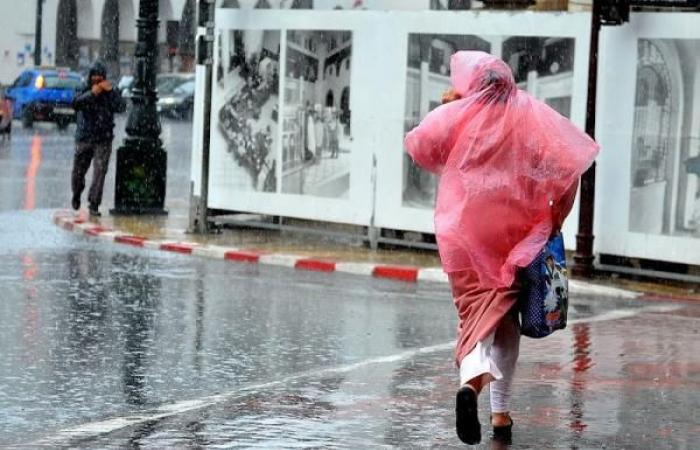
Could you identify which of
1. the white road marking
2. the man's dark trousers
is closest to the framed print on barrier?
the man's dark trousers

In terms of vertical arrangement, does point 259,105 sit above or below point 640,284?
above

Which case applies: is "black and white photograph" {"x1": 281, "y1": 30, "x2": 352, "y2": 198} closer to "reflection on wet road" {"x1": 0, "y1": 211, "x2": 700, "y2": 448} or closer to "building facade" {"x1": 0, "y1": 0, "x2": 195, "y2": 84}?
"reflection on wet road" {"x1": 0, "y1": 211, "x2": 700, "y2": 448}

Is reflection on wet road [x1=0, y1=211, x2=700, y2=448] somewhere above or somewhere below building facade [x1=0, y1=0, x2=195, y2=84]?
below

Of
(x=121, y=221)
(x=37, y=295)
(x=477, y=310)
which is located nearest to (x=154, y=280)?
(x=37, y=295)

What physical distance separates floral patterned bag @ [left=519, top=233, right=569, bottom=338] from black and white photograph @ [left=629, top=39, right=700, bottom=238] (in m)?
8.34

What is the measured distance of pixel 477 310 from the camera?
822cm

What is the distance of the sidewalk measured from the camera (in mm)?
16297

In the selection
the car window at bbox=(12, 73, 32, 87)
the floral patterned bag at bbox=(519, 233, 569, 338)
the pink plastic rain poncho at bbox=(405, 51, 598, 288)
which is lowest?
the floral patterned bag at bbox=(519, 233, 569, 338)

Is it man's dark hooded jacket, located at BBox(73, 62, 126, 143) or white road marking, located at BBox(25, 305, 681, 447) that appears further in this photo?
man's dark hooded jacket, located at BBox(73, 62, 126, 143)

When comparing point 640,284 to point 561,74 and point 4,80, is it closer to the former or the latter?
point 561,74

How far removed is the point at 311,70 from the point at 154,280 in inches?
188

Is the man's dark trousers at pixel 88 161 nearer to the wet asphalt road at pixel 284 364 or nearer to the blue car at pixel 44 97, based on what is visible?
the wet asphalt road at pixel 284 364

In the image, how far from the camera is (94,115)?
22.3 m

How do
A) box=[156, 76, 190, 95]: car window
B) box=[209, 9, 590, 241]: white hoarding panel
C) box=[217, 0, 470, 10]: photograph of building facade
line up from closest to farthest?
box=[209, 9, 590, 241]: white hoarding panel
box=[217, 0, 470, 10]: photograph of building facade
box=[156, 76, 190, 95]: car window
